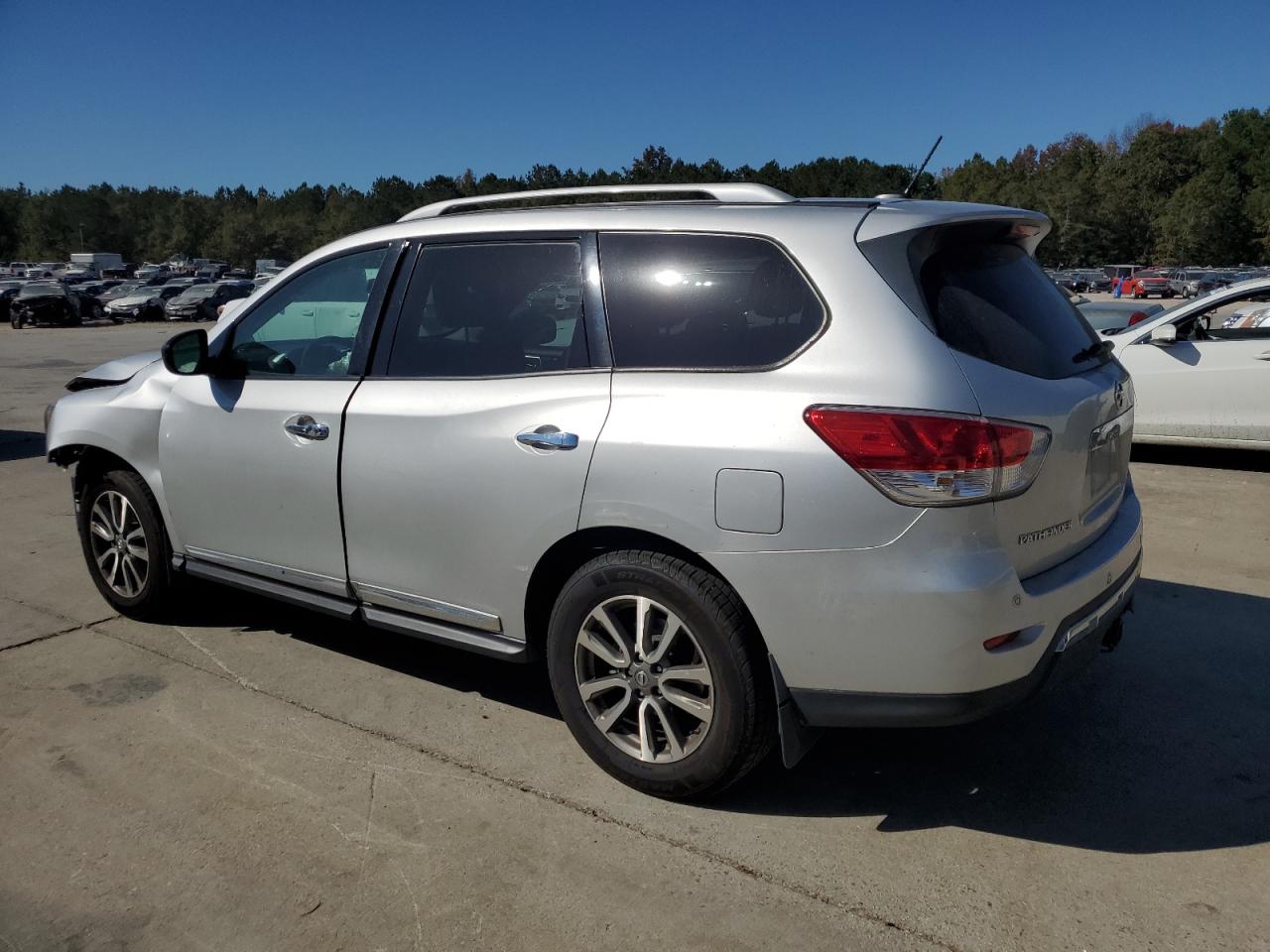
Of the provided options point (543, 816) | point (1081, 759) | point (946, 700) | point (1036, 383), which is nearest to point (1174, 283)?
point (1081, 759)

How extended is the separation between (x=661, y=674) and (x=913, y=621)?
79 cm

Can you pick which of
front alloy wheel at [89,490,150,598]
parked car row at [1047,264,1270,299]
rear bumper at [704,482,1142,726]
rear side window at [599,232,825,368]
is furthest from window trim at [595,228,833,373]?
parked car row at [1047,264,1270,299]

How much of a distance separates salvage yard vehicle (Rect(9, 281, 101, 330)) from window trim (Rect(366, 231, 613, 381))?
3753 cm

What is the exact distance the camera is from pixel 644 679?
3162 mm

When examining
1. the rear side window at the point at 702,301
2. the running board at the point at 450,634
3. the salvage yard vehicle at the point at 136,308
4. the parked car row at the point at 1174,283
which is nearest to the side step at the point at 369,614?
the running board at the point at 450,634

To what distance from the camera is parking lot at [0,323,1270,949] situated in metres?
2.68

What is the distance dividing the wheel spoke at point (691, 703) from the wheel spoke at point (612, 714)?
0.15 m

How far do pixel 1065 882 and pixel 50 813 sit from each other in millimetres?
3017

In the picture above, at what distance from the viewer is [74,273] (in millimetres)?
73938

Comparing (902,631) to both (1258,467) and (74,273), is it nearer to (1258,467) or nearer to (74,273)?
(1258,467)

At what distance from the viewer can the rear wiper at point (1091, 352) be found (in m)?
3.32

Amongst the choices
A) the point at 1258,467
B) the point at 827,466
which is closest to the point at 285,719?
the point at 827,466

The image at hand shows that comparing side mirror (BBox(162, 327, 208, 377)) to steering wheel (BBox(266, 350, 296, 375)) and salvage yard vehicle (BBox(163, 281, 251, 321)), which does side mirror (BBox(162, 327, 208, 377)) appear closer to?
steering wheel (BBox(266, 350, 296, 375))

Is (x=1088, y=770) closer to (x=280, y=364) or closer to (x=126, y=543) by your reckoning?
(x=280, y=364)
